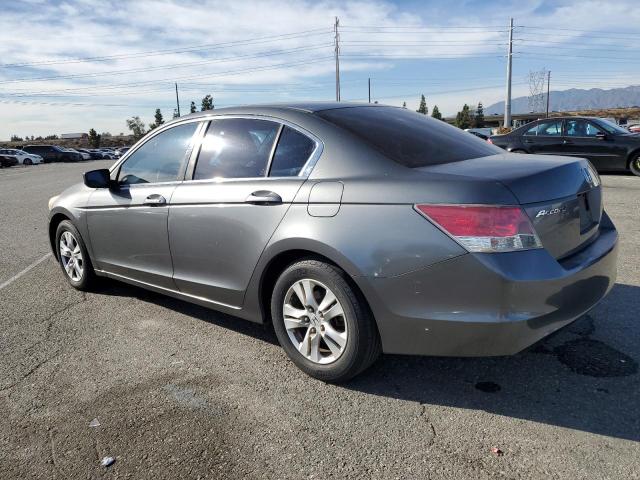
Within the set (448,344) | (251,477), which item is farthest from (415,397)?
(251,477)

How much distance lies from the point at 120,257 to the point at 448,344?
2.94 meters

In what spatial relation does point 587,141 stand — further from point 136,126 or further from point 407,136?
point 136,126

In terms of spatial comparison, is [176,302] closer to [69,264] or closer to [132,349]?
[132,349]

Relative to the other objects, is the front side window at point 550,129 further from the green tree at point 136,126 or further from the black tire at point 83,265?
the green tree at point 136,126

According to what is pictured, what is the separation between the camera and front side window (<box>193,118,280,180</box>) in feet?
11.3

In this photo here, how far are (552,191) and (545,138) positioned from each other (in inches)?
450

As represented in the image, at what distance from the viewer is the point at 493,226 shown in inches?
97.5

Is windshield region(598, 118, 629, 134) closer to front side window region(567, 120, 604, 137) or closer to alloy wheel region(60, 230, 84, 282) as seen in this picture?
front side window region(567, 120, 604, 137)

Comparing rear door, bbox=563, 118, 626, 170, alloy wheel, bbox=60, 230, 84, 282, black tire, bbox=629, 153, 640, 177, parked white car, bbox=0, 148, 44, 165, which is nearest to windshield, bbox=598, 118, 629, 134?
rear door, bbox=563, 118, 626, 170

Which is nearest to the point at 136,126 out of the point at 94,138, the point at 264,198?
the point at 94,138

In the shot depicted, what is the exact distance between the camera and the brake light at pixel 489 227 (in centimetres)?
248

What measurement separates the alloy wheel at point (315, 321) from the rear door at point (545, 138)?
11.6 meters

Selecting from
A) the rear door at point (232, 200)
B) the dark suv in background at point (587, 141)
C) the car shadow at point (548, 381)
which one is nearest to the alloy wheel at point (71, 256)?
the rear door at point (232, 200)

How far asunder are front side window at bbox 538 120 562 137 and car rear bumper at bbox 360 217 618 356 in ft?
37.3
